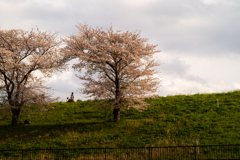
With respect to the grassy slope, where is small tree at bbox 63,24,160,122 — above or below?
above

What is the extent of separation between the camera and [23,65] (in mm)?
29000

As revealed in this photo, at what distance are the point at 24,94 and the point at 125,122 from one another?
12.5 m

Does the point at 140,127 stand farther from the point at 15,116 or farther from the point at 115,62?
the point at 15,116

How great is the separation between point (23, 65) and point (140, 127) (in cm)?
1599

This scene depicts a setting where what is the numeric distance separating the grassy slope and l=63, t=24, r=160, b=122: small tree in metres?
3.09

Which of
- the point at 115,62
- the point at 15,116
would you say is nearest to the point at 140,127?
the point at 115,62

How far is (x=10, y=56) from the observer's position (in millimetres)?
28906

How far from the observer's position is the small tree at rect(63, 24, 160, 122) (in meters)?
25.6

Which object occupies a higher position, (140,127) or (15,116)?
(15,116)

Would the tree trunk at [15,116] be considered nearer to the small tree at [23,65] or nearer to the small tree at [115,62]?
the small tree at [23,65]

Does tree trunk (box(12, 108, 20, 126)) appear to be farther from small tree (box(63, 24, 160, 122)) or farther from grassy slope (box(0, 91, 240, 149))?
small tree (box(63, 24, 160, 122))

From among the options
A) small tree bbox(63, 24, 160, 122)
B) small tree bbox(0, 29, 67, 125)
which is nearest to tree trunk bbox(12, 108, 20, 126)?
small tree bbox(0, 29, 67, 125)

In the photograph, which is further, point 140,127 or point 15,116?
point 15,116

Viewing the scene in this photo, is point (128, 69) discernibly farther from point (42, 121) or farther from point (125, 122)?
point (42, 121)
